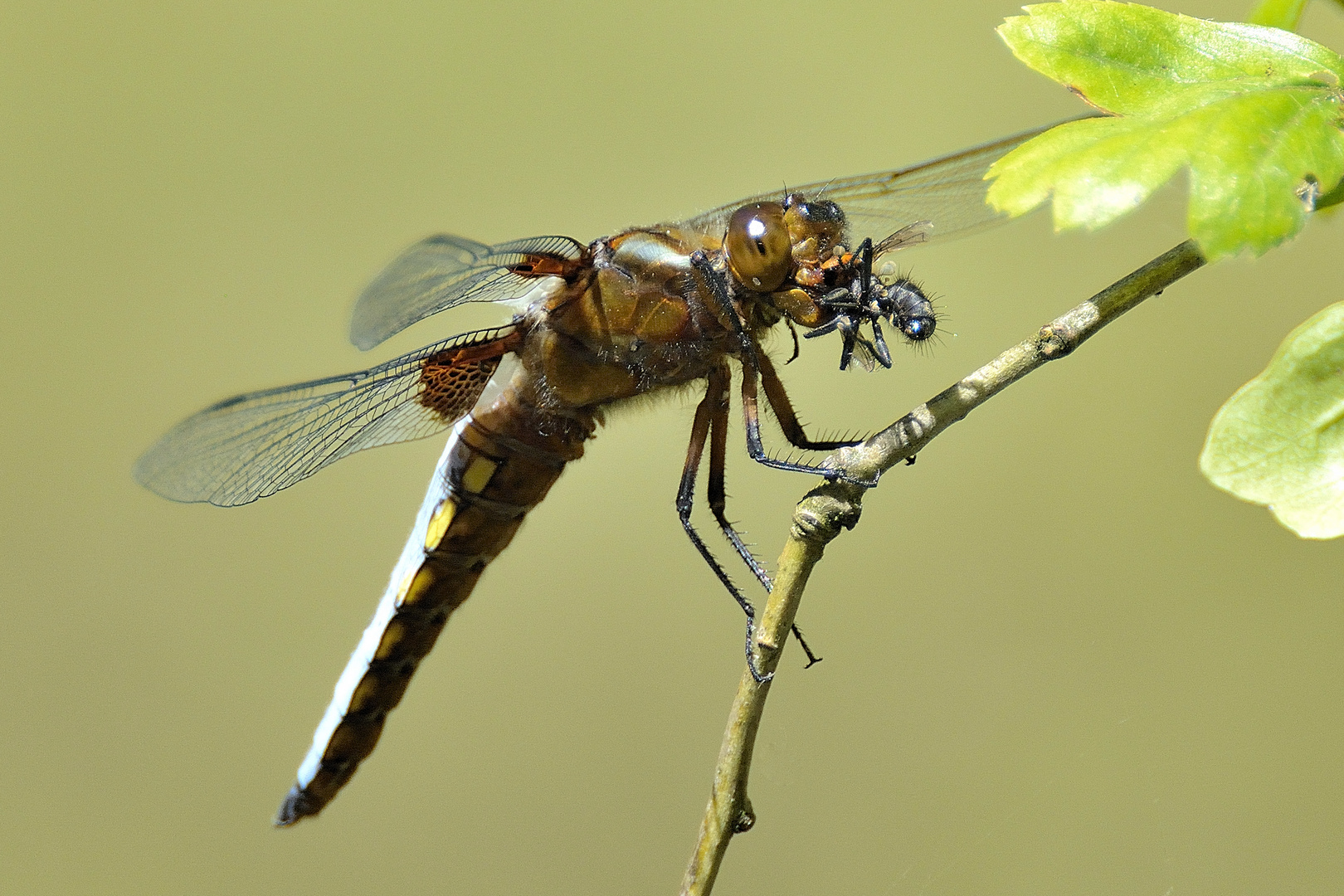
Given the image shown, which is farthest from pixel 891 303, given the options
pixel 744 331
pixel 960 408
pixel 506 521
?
pixel 506 521

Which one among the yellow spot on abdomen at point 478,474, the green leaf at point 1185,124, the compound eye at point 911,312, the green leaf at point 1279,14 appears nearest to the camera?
the green leaf at point 1185,124

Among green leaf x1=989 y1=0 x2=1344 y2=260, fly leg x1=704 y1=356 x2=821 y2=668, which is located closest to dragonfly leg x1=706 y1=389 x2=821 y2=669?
fly leg x1=704 y1=356 x2=821 y2=668

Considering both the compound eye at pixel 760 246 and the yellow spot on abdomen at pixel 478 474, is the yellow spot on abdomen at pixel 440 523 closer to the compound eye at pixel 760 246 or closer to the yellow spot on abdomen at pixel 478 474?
the yellow spot on abdomen at pixel 478 474

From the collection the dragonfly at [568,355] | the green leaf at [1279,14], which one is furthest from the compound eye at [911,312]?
the green leaf at [1279,14]

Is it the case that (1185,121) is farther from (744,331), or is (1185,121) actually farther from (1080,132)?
(744,331)

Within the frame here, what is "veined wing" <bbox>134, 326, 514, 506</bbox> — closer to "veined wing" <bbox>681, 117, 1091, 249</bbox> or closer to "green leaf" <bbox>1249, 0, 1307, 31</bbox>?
"veined wing" <bbox>681, 117, 1091, 249</bbox>

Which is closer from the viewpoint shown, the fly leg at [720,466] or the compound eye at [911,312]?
the compound eye at [911,312]

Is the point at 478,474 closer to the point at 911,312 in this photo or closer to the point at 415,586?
→ the point at 415,586
